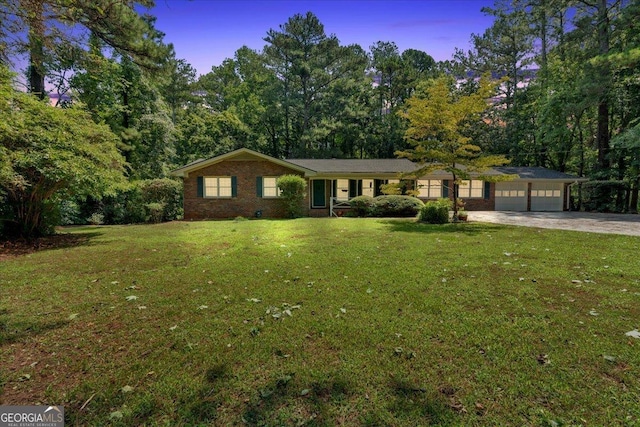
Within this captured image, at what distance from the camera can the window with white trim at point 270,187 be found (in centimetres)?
1847

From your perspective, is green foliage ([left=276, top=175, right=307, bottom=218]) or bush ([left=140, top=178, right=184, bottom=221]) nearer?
green foliage ([left=276, top=175, right=307, bottom=218])

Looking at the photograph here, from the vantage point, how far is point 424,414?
2303mm

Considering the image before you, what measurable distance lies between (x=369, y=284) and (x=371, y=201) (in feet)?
42.9

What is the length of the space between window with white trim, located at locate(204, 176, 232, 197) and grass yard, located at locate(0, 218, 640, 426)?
472 inches

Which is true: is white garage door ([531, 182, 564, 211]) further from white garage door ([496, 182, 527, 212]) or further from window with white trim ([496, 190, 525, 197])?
window with white trim ([496, 190, 525, 197])

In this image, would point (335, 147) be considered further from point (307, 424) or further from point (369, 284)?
point (307, 424)

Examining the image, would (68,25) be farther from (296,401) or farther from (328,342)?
(296,401)

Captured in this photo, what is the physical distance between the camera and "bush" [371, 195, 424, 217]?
17.1 metres

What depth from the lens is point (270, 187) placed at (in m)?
18.5

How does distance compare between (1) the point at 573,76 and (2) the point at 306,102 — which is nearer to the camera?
(1) the point at 573,76

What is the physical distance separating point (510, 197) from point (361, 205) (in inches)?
432

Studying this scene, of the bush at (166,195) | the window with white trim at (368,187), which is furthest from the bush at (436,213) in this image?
the bush at (166,195)

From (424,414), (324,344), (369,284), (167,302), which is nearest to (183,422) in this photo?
(324,344)

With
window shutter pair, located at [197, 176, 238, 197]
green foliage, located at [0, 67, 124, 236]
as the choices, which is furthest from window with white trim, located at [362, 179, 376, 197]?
green foliage, located at [0, 67, 124, 236]
